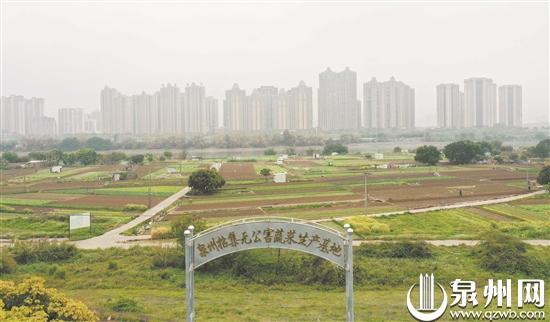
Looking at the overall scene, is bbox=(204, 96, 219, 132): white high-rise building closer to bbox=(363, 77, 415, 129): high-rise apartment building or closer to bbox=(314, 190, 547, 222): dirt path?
bbox=(363, 77, 415, 129): high-rise apartment building

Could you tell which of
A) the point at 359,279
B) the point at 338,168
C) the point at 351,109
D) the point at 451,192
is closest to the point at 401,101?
the point at 351,109

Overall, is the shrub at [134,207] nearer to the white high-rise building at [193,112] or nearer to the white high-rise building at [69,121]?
the white high-rise building at [193,112]

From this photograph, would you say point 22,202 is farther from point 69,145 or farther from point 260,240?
point 69,145

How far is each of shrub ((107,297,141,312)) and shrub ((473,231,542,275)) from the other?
936 cm

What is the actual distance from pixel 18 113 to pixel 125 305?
473 ft

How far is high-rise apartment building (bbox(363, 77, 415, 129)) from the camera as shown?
119062 mm

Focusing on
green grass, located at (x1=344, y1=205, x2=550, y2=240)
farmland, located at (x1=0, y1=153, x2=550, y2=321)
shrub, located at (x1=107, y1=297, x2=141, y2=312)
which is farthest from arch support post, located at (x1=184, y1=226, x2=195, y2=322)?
green grass, located at (x1=344, y1=205, x2=550, y2=240)

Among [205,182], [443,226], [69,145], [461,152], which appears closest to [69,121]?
[69,145]

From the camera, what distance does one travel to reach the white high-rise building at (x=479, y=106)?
120169mm

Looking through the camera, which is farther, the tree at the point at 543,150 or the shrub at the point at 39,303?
the tree at the point at 543,150

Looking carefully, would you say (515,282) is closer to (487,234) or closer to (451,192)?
(487,234)

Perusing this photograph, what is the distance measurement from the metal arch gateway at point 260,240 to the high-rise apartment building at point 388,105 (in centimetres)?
11401

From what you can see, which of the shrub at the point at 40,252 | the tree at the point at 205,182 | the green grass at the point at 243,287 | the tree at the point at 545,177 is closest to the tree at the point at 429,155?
the tree at the point at 545,177

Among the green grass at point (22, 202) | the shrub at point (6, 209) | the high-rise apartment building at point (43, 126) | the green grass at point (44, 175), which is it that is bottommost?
the shrub at point (6, 209)
